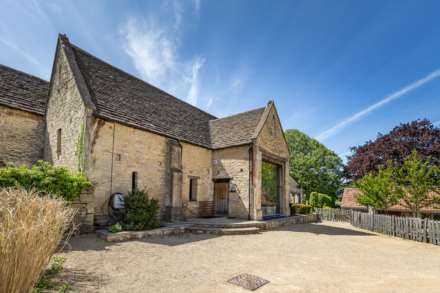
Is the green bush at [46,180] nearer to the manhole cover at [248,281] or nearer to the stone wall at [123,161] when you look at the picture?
the stone wall at [123,161]

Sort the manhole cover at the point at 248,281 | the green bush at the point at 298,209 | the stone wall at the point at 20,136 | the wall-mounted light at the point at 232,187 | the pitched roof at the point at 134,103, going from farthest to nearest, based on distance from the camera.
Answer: the green bush at the point at 298,209 < the wall-mounted light at the point at 232,187 < the pitched roof at the point at 134,103 < the stone wall at the point at 20,136 < the manhole cover at the point at 248,281

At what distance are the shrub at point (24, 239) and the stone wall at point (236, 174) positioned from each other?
13.4 m

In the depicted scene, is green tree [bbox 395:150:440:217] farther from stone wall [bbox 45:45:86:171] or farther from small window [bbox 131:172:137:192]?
stone wall [bbox 45:45:86:171]

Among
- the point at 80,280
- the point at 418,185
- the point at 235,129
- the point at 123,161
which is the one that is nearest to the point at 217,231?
the point at 123,161

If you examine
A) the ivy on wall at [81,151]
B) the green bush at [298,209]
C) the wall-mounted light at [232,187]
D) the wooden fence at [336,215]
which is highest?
the ivy on wall at [81,151]

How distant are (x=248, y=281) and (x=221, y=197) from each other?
14293 millimetres

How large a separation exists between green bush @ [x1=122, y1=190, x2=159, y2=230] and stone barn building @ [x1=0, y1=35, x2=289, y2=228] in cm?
143

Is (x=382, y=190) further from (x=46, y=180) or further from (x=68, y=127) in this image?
(x=68, y=127)

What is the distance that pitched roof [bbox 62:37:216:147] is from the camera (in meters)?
13.0

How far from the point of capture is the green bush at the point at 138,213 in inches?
423

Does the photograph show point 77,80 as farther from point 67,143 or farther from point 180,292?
point 180,292

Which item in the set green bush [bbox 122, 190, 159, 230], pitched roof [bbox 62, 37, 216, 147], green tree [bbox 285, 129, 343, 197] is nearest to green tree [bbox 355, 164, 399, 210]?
pitched roof [bbox 62, 37, 216, 147]

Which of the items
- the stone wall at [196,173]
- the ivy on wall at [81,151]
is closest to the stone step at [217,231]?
the stone wall at [196,173]

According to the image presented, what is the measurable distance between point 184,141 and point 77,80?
7.09 meters
